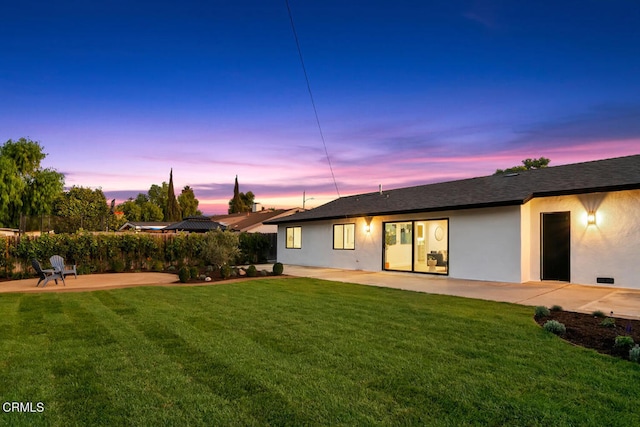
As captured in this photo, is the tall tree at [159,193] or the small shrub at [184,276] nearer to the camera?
the small shrub at [184,276]

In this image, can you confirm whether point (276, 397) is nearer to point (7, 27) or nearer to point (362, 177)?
point (7, 27)

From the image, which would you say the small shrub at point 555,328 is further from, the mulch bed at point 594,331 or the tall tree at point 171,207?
the tall tree at point 171,207

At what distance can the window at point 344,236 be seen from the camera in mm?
16484

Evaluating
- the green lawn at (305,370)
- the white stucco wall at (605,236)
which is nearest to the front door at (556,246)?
the white stucco wall at (605,236)

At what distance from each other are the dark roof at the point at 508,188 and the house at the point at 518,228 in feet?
0.11

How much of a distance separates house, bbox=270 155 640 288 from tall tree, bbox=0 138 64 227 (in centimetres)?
3036

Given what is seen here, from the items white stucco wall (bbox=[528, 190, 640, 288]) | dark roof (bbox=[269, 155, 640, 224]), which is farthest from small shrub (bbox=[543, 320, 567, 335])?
white stucco wall (bbox=[528, 190, 640, 288])

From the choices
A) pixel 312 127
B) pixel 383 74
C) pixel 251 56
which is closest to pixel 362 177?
pixel 312 127

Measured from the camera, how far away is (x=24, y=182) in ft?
106

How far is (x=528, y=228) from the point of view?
11.2m

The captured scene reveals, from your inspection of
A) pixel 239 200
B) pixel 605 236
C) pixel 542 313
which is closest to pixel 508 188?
pixel 605 236

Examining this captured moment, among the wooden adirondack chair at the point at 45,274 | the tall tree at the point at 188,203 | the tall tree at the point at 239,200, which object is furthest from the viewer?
the tall tree at the point at 188,203

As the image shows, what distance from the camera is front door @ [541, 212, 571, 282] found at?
10711mm

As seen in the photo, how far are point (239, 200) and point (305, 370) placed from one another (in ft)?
189
